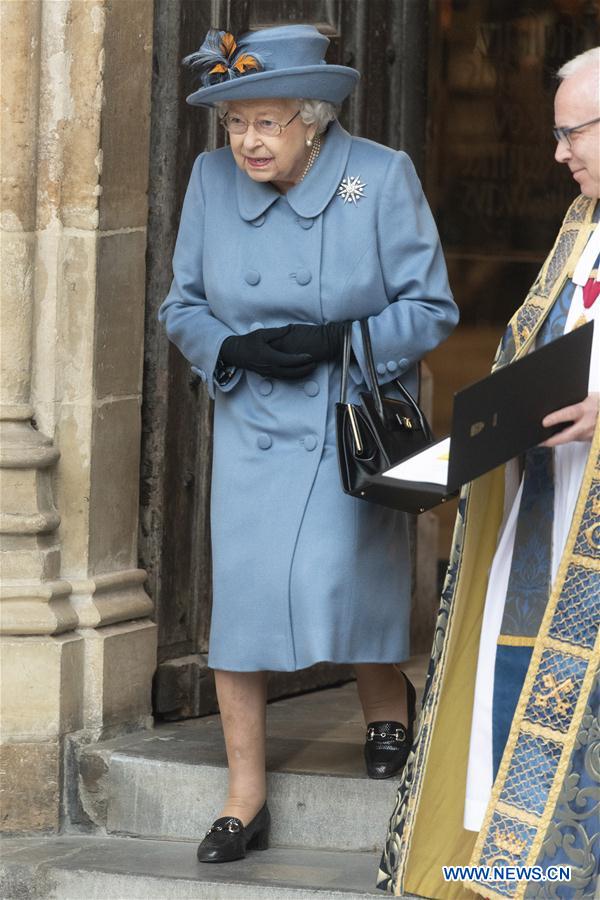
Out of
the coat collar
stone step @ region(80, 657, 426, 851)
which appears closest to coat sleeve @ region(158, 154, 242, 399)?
the coat collar

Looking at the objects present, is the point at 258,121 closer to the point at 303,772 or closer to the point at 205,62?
the point at 205,62

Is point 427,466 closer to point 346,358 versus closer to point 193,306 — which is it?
point 346,358

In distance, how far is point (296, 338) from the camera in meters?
4.44

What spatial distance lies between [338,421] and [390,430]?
0.42ft

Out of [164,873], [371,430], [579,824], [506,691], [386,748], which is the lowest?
[164,873]

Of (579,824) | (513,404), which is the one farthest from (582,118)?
(579,824)

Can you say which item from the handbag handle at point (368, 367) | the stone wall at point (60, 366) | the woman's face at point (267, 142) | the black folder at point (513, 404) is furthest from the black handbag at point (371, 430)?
the stone wall at point (60, 366)

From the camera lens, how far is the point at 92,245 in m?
5.17

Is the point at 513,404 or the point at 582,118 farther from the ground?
the point at 582,118

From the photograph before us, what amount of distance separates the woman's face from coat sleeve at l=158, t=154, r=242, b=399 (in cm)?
26

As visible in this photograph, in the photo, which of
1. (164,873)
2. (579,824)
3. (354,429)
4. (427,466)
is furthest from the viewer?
(164,873)

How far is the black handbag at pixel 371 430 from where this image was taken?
4312mm

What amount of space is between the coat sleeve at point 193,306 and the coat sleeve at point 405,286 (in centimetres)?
36

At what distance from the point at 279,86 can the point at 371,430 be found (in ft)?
2.72
